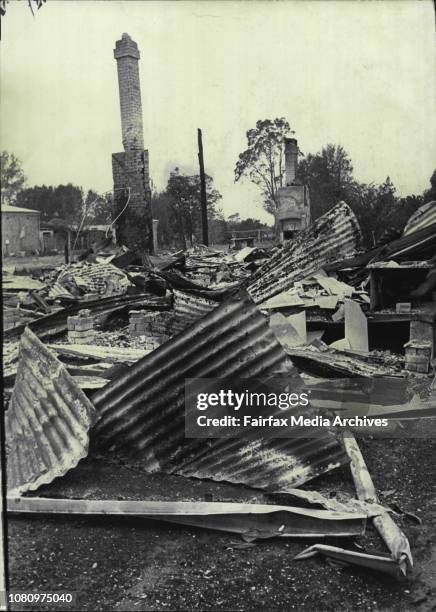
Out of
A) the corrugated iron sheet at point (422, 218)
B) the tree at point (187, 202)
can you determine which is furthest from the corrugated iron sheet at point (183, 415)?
the corrugated iron sheet at point (422, 218)

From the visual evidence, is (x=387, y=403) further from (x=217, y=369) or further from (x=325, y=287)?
(x=217, y=369)

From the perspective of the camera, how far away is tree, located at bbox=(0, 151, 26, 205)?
9.72 feet

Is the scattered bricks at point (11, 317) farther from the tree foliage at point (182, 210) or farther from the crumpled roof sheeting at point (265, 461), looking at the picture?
the crumpled roof sheeting at point (265, 461)

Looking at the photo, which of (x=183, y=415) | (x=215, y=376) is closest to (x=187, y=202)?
(x=215, y=376)

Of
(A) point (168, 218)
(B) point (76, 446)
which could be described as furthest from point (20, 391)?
(A) point (168, 218)

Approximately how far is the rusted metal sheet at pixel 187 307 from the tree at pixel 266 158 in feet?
2.63

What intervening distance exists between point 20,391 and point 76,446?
55 centimetres

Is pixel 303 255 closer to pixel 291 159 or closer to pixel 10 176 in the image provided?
pixel 291 159

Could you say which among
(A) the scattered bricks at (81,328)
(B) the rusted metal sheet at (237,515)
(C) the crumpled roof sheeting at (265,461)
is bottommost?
(B) the rusted metal sheet at (237,515)

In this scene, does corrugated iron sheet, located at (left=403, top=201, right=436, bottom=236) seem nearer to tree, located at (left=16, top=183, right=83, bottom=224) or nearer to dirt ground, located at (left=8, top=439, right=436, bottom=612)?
dirt ground, located at (left=8, top=439, right=436, bottom=612)

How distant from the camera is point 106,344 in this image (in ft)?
13.0

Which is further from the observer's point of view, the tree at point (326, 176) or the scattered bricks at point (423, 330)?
the scattered bricks at point (423, 330)

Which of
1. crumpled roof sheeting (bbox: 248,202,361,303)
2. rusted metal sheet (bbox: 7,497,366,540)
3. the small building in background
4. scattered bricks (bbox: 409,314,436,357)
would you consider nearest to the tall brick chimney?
crumpled roof sheeting (bbox: 248,202,361,303)

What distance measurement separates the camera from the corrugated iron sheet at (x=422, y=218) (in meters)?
4.32
